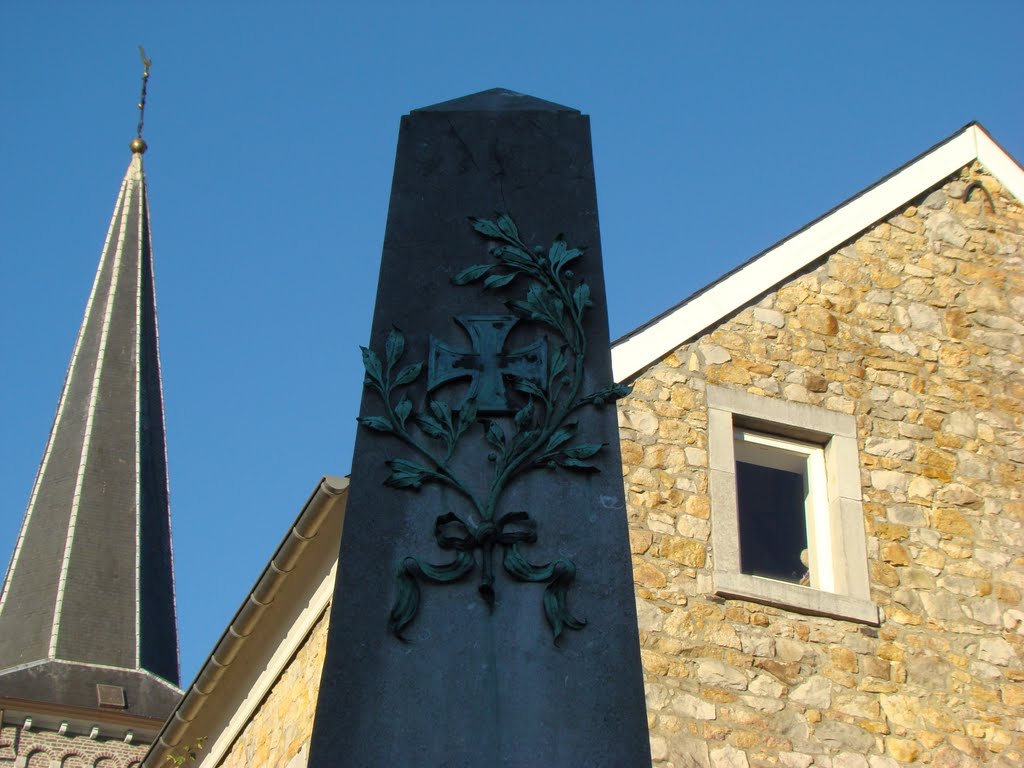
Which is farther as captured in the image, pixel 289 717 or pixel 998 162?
pixel 998 162

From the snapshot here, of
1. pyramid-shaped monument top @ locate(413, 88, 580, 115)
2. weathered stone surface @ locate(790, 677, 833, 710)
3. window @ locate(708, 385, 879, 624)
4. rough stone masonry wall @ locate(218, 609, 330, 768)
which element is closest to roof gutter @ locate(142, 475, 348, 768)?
rough stone masonry wall @ locate(218, 609, 330, 768)

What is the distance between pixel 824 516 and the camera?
857cm

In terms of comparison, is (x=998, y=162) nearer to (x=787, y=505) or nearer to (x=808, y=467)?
(x=808, y=467)

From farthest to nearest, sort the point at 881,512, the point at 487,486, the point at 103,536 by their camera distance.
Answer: the point at 103,536
the point at 881,512
the point at 487,486

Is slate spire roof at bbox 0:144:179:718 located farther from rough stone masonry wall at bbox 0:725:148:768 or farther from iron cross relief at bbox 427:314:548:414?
iron cross relief at bbox 427:314:548:414

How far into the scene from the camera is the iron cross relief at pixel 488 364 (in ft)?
12.2

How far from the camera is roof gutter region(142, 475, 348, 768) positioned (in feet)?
27.0

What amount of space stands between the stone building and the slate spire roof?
1927cm

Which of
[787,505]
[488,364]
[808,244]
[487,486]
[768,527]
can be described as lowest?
[487,486]

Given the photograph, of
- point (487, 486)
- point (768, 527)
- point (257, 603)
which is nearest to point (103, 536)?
point (257, 603)

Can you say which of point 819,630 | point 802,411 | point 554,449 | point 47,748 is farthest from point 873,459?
point 47,748

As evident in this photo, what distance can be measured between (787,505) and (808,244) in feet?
5.17

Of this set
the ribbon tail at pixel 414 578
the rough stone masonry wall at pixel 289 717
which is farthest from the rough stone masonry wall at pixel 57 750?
the ribbon tail at pixel 414 578

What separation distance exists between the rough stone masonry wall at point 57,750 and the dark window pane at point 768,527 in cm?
1979
